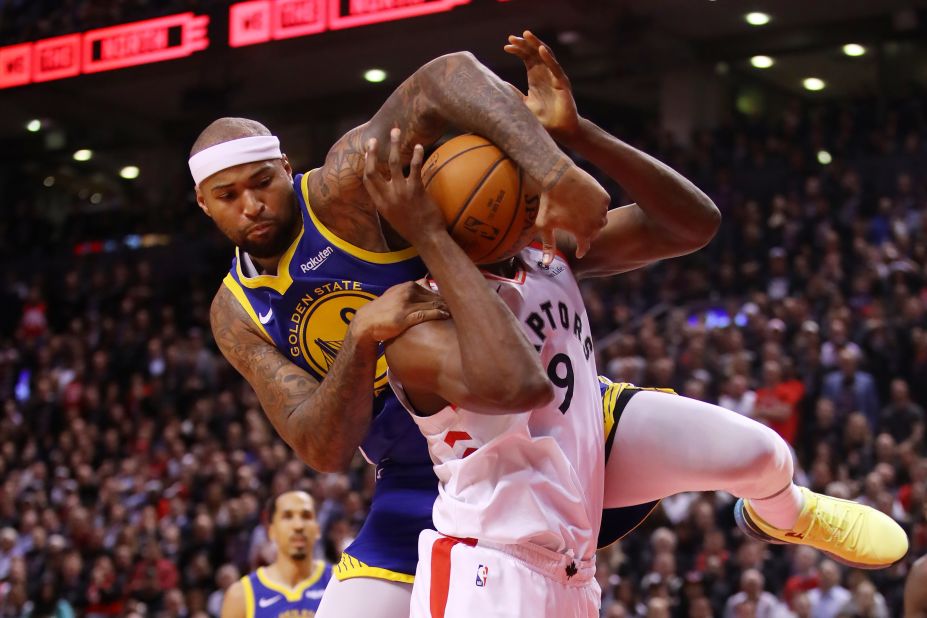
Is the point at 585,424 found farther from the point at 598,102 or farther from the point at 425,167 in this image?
the point at 598,102

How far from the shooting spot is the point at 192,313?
60.8 ft

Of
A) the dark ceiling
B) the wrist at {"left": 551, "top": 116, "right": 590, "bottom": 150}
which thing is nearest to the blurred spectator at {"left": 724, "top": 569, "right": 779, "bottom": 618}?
the wrist at {"left": 551, "top": 116, "right": 590, "bottom": 150}

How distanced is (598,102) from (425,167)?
56.0 feet

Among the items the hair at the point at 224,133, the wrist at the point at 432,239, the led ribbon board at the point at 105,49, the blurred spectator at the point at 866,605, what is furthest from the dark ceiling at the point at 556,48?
the wrist at the point at 432,239

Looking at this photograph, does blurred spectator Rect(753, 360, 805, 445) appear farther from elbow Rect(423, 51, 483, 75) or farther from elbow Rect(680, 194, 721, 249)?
elbow Rect(423, 51, 483, 75)

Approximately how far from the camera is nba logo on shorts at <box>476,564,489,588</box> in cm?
331

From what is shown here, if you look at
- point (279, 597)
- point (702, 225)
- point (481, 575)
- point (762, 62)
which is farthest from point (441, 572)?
point (762, 62)

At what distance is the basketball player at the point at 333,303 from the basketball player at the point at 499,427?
0.16 meters

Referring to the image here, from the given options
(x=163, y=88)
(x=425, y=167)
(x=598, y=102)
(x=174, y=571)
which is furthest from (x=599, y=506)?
(x=163, y=88)

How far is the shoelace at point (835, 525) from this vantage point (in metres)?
4.10

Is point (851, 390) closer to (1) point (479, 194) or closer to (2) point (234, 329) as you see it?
(2) point (234, 329)

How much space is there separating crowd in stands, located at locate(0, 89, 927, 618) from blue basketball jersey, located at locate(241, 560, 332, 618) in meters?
2.52

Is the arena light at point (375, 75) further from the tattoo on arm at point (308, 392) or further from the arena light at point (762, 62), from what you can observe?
the tattoo on arm at point (308, 392)

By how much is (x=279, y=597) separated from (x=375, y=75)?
1416cm
